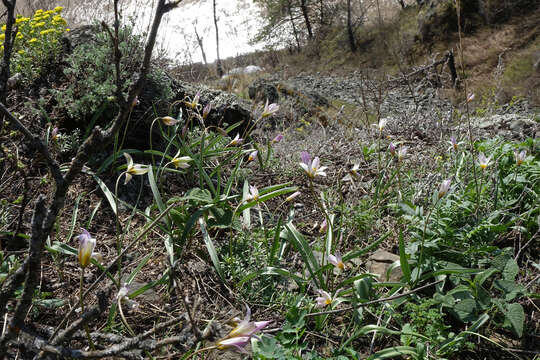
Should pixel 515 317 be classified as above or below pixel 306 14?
below

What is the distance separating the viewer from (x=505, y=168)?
2.13 m

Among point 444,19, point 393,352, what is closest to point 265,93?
point 393,352

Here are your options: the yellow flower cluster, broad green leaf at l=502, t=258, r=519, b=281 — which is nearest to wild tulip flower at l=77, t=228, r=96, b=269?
broad green leaf at l=502, t=258, r=519, b=281

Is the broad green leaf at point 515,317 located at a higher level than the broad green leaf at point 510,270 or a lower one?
lower

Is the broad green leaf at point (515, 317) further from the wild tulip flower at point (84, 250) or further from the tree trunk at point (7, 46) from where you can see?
the tree trunk at point (7, 46)

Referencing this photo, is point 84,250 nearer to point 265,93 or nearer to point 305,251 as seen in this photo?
point 305,251

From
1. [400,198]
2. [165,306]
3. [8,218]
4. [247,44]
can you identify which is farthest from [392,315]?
[247,44]

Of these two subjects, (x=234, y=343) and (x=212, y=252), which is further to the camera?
(x=212, y=252)

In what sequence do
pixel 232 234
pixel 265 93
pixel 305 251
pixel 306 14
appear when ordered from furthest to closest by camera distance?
pixel 306 14 → pixel 265 93 → pixel 232 234 → pixel 305 251

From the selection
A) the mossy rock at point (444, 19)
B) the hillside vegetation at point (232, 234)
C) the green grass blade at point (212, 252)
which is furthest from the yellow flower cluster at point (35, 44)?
the mossy rock at point (444, 19)

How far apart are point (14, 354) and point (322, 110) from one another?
4.98 meters

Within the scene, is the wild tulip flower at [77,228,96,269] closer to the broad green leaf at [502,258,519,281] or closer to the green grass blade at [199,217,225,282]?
the green grass blade at [199,217,225,282]

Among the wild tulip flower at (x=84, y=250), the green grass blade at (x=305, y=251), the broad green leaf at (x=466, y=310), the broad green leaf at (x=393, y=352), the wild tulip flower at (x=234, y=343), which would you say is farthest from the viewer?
the green grass blade at (x=305, y=251)

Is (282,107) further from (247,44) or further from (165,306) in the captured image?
(247,44)
